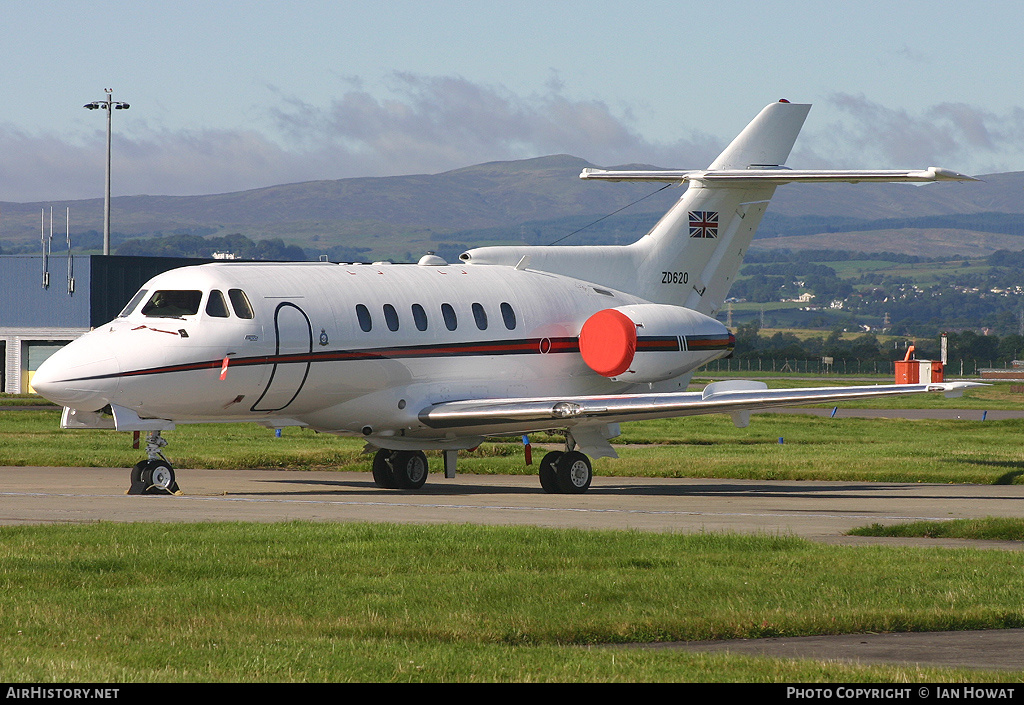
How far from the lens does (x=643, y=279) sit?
31953mm

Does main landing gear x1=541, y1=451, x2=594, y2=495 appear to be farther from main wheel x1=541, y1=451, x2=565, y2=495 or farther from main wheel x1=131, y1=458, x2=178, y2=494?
main wheel x1=131, y1=458, x2=178, y2=494

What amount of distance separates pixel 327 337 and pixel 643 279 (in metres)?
9.38

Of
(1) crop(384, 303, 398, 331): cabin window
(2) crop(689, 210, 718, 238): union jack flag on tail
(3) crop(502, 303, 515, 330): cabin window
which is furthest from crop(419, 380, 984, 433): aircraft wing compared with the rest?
(2) crop(689, 210, 718, 238): union jack flag on tail

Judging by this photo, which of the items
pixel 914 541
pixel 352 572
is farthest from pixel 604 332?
pixel 352 572

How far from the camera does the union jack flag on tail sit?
1270 inches

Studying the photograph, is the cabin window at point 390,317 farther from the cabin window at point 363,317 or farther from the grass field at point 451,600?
the grass field at point 451,600

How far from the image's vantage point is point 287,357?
2428 centimetres

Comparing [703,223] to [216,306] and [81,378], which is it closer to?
[216,306]

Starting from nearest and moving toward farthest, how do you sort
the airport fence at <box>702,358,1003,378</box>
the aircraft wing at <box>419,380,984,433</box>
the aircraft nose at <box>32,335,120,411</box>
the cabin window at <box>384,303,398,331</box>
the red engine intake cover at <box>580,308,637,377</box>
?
the aircraft nose at <box>32,335,120,411</box> → the aircraft wing at <box>419,380,984,433</box> → the cabin window at <box>384,303,398,331</box> → the red engine intake cover at <box>580,308,637,377</box> → the airport fence at <box>702,358,1003,378</box>

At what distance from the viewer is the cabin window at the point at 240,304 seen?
23969 mm

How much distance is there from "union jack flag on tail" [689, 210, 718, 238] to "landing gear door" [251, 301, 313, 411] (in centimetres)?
1093

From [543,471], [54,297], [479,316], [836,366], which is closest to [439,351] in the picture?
[479,316]

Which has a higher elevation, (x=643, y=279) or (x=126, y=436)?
(x=643, y=279)
